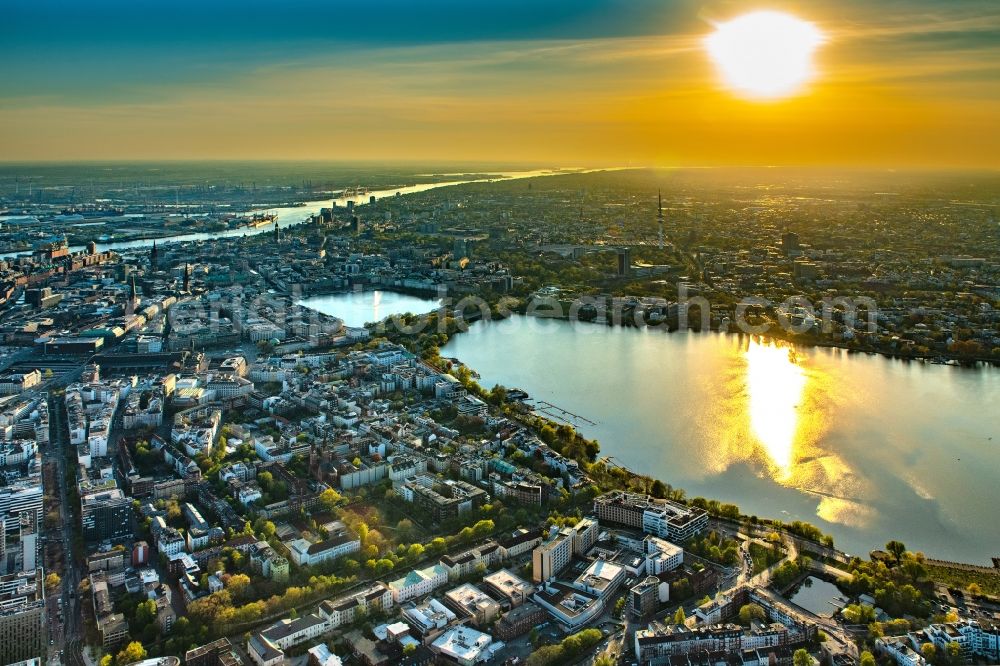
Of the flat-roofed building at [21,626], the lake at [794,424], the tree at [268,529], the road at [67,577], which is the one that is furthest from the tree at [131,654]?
the lake at [794,424]

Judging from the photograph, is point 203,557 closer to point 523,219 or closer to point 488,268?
point 488,268

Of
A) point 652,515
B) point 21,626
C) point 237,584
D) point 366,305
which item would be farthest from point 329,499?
point 366,305

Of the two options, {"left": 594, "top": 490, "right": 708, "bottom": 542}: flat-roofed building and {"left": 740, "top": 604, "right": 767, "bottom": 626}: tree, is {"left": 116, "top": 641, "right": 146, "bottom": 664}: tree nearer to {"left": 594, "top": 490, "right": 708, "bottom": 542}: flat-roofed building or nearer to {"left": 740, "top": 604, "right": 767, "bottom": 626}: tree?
{"left": 594, "top": 490, "right": 708, "bottom": 542}: flat-roofed building

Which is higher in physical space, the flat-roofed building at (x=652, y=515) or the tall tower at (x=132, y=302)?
the tall tower at (x=132, y=302)

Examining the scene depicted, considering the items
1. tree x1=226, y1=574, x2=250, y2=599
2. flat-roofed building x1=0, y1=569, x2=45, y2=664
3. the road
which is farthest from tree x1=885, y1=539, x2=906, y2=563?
flat-roofed building x1=0, y1=569, x2=45, y2=664

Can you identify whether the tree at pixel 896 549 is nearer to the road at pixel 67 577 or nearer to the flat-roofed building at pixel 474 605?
the flat-roofed building at pixel 474 605

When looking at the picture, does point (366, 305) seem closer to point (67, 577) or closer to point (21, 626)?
point (67, 577)

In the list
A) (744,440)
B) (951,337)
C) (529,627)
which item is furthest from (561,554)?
(951,337)
